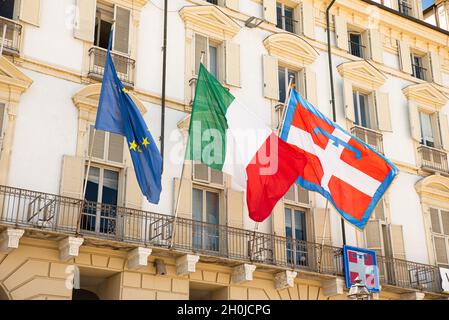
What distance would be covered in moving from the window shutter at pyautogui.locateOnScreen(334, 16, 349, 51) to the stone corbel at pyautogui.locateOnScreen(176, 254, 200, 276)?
11.2m

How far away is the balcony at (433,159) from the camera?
2494cm

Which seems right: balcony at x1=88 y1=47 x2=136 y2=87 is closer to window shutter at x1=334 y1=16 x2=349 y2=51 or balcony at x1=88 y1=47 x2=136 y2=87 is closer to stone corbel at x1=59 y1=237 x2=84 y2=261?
stone corbel at x1=59 y1=237 x2=84 y2=261

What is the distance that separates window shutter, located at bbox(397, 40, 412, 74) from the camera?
87.5ft

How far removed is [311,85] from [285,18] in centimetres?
291

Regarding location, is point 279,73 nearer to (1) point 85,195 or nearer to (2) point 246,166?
(2) point 246,166

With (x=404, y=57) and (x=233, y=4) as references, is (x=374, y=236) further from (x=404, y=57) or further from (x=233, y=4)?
(x=233, y=4)

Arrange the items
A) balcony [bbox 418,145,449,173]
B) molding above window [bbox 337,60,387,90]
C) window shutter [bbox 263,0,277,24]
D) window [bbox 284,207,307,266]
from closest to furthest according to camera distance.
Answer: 1. window [bbox 284,207,307,266]
2. window shutter [bbox 263,0,277,24]
3. molding above window [bbox 337,60,387,90]
4. balcony [bbox 418,145,449,173]

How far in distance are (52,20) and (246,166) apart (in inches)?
269

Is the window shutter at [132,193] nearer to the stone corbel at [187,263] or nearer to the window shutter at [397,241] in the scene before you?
the stone corbel at [187,263]

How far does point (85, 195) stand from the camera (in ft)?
58.2

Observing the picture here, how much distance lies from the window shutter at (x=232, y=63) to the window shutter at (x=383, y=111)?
240 inches

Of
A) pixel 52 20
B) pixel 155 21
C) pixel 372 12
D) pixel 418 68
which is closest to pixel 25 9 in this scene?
pixel 52 20

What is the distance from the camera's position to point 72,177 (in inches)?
686

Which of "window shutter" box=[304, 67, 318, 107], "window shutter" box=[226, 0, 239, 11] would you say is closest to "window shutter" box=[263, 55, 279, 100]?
"window shutter" box=[304, 67, 318, 107]
